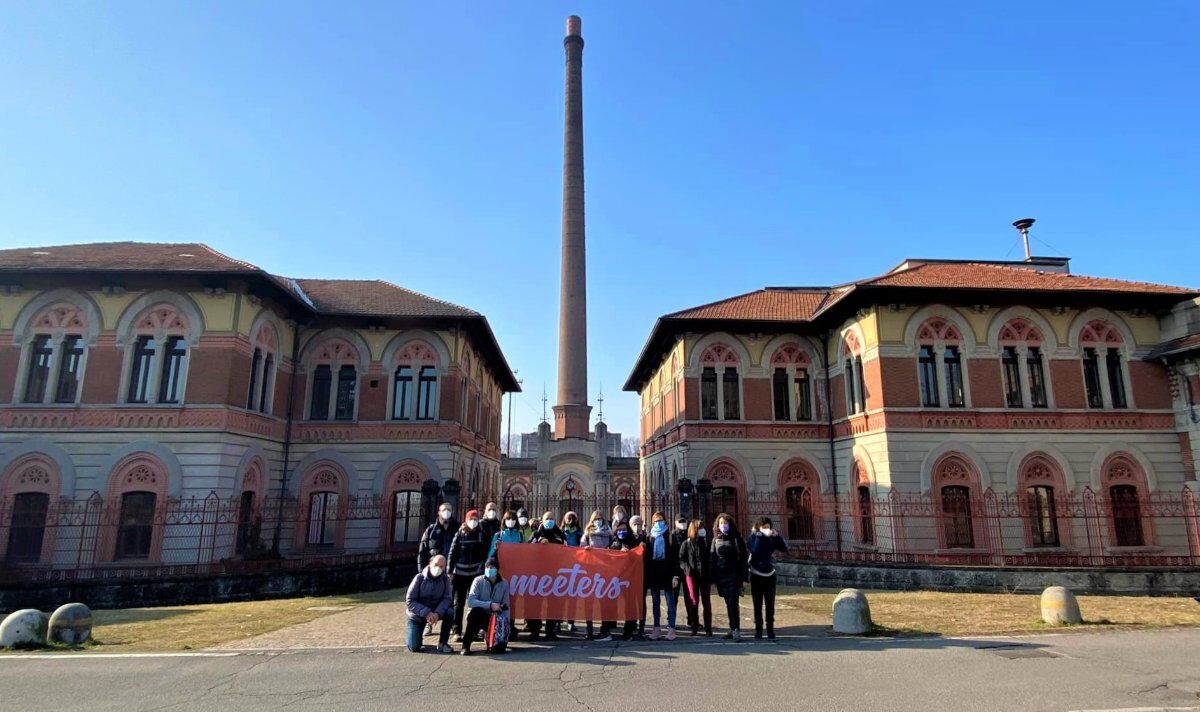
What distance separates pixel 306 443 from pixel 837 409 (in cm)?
1821

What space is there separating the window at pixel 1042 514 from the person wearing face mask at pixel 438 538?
17.4m

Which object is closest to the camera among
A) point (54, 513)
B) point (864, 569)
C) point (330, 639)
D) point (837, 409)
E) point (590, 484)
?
point (330, 639)

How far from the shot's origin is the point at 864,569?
51.1ft

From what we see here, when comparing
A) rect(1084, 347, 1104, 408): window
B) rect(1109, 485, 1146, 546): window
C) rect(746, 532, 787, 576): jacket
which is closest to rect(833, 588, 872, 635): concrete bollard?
rect(746, 532, 787, 576): jacket

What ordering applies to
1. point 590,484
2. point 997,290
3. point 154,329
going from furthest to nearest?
point 590,484 < point 997,290 < point 154,329

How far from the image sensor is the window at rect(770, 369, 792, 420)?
2333 cm

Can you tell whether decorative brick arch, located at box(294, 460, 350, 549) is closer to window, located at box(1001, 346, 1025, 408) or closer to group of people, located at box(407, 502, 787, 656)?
group of people, located at box(407, 502, 787, 656)

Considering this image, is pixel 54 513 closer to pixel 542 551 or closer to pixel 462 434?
pixel 462 434

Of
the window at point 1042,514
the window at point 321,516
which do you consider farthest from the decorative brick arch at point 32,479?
the window at point 1042,514

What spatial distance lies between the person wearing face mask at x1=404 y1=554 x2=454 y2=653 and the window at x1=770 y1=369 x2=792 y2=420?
16.7m

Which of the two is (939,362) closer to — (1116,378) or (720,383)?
(1116,378)

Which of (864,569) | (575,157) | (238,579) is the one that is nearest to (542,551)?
(238,579)

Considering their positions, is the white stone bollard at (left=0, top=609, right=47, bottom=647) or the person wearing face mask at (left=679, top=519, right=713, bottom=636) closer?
the white stone bollard at (left=0, top=609, right=47, bottom=647)

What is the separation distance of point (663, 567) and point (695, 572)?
49 cm
